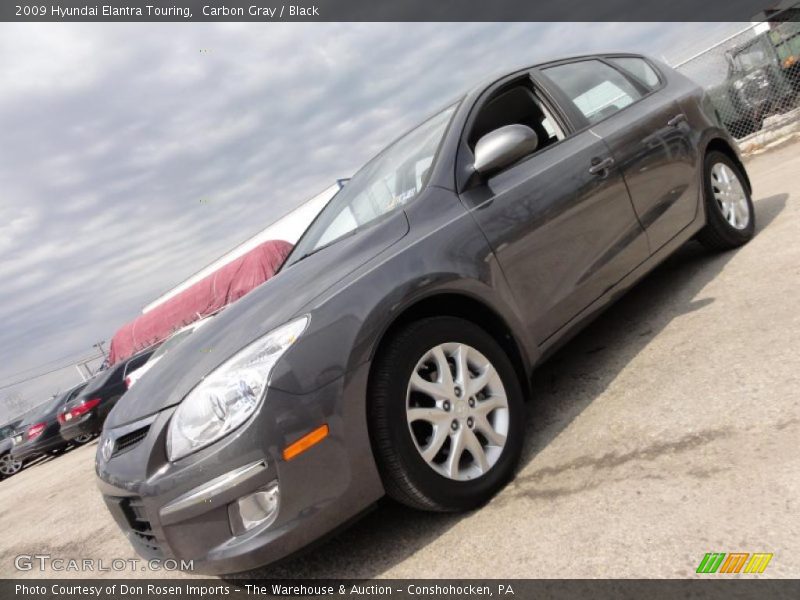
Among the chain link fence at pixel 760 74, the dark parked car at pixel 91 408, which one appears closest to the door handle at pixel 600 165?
the chain link fence at pixel 760 74

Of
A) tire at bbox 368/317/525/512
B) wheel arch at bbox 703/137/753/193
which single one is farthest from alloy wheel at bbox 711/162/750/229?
tire at bbox 368/317/525/512

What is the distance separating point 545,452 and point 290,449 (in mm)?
1188

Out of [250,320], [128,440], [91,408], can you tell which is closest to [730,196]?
[250,320]

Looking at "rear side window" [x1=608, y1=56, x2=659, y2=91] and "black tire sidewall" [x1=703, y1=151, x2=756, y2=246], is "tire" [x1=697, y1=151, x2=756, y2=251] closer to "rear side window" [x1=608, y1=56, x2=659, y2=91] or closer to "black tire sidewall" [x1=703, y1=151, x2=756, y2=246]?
"black tire sidewall" [x1=703, y1=151, x2=756, y2=246]

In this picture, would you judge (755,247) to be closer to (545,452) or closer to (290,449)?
(545,452)

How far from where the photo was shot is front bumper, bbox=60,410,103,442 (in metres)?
11.0

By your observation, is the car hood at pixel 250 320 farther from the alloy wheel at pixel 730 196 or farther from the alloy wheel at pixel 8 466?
the alloy wheel at pixel 8 466

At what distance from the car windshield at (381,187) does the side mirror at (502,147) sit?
11.0 inches

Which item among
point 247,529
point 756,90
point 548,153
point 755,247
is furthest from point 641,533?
point 756,90

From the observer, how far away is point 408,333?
2271 millimetres

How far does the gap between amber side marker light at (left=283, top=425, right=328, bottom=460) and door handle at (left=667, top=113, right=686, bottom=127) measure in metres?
3.07

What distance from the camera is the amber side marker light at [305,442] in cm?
196

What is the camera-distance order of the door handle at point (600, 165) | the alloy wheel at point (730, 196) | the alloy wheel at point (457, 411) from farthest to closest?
the alloy wheel at point (730, 196), the door handle at point (600, 165), the alloy wheel at point (457, 411)

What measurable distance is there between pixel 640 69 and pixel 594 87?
0.72 m
